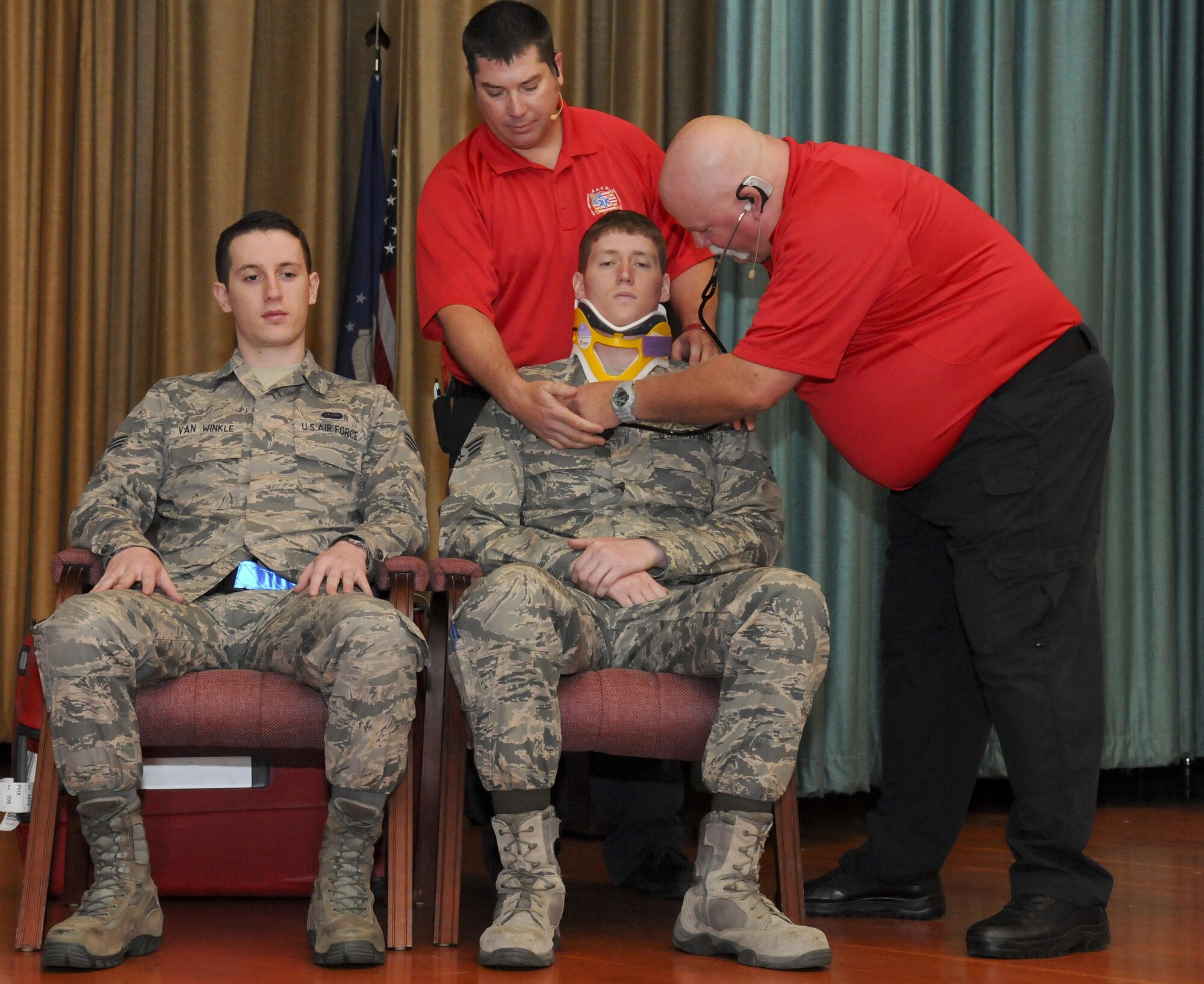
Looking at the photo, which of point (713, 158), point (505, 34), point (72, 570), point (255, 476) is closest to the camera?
point (713, 158)

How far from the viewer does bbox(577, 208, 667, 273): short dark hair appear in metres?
2.75

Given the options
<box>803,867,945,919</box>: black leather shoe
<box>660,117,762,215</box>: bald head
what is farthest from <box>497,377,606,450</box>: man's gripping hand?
<box>803,867,945,919</box>: black leather shoe

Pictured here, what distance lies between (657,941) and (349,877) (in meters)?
0.56

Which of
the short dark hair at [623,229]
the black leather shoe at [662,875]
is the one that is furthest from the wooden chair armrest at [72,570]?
the black leather shoe at [662,875]

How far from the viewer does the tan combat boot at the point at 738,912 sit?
6.75 ft

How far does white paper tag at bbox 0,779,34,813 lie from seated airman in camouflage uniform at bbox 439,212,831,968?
3.05ft

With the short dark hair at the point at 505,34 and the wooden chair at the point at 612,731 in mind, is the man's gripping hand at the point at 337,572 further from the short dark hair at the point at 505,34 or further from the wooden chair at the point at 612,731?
the short dark hair at the point at 505,34

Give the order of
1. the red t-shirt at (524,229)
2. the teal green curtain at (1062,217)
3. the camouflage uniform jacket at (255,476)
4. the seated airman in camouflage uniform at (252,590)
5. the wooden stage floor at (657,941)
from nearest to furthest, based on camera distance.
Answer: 1. the wooden stage floor at (657,941)
2. the seated airman in camouflage uniform at (252,590)
3. the camouflage uniform jacket at (255,476)
4. the red t-shirt at (524,229)
5. the teal green curtain at (1062,217)

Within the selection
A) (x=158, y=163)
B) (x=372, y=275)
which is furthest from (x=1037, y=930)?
(x=158, y=163)

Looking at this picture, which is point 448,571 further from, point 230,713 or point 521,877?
point 521,877

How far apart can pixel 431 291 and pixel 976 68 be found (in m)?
1.99

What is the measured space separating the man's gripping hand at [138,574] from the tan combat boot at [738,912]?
111 cm

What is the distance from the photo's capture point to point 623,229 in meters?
2.74

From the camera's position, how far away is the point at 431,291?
291cm
